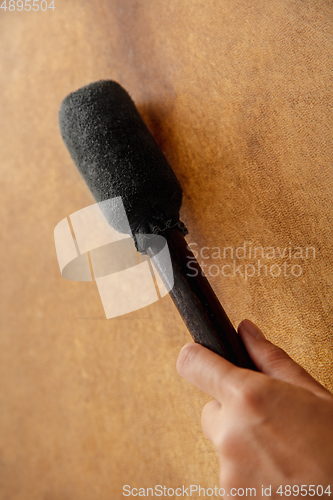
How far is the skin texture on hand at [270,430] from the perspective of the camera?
24 cm

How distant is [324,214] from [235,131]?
17cm

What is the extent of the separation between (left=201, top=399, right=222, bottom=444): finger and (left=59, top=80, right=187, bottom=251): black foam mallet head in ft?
0.65

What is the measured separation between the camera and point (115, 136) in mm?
423

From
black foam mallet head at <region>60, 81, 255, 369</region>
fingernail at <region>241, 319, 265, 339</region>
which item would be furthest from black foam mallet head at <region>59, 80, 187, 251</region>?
fingernail at <region>241, 319, 265, 339</region>

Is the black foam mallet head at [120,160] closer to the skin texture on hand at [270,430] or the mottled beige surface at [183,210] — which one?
the mottled beige surface at [183,210]

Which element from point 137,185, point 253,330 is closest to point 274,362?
point 253,330

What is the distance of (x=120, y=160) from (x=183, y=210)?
14cm

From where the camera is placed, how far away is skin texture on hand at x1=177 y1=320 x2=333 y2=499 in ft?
0.79

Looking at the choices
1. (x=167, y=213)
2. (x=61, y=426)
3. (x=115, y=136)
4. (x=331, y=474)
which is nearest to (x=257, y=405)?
(x=331, y=474)

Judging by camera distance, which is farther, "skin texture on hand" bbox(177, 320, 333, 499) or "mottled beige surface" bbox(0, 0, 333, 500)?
"mottled beige surface" bbox(0, 0, 333, 500)

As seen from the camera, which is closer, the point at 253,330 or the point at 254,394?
the point at 254,394

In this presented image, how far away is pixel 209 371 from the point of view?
32cm

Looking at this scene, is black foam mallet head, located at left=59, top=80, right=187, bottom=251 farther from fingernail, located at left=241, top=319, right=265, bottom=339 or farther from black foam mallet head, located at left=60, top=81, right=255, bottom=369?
fingernail, located at left=241, top=319, right=265, bottom=339

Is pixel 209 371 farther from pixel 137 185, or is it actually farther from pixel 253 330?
pixel 137 185
